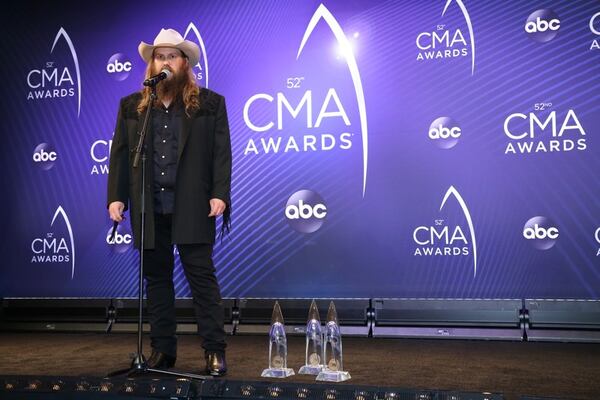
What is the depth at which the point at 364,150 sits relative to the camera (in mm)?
4797

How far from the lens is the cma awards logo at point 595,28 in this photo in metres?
4.39

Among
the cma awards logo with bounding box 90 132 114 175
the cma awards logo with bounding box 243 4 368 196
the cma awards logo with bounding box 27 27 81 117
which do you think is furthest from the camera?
the cma awards logo with bounding box 27 27 81 117

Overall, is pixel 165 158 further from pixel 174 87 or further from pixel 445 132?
pixel 445 132

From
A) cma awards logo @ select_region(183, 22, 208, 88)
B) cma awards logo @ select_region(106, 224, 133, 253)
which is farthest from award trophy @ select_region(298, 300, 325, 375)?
cma awards logo @ select_region(183, 22, 208, 88)

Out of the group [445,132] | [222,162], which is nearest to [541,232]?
[445,132]

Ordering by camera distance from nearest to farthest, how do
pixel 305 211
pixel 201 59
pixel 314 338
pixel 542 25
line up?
pixel 314 338 → pixel 542 25 → pixel 305 211 → pixel 201 59

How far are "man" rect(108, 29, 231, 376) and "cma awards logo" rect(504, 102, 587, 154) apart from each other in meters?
2.36

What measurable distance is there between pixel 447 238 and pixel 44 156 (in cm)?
358

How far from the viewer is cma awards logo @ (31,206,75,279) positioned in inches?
216

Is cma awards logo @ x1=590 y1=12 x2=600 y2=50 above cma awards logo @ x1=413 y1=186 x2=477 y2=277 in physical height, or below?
above

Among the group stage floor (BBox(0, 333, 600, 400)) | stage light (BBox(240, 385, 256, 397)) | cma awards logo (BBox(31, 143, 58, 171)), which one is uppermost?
cma awards logo (BBox(31, 143, 58, 171))

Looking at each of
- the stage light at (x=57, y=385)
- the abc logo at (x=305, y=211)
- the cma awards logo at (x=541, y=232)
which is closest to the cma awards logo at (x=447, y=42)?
the cma awards logo at (x=541, y=232)

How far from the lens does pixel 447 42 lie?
470cm

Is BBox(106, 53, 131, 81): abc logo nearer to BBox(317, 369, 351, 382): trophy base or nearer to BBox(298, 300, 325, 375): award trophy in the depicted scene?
BBox(298, 300, 325, 375): award trophy
